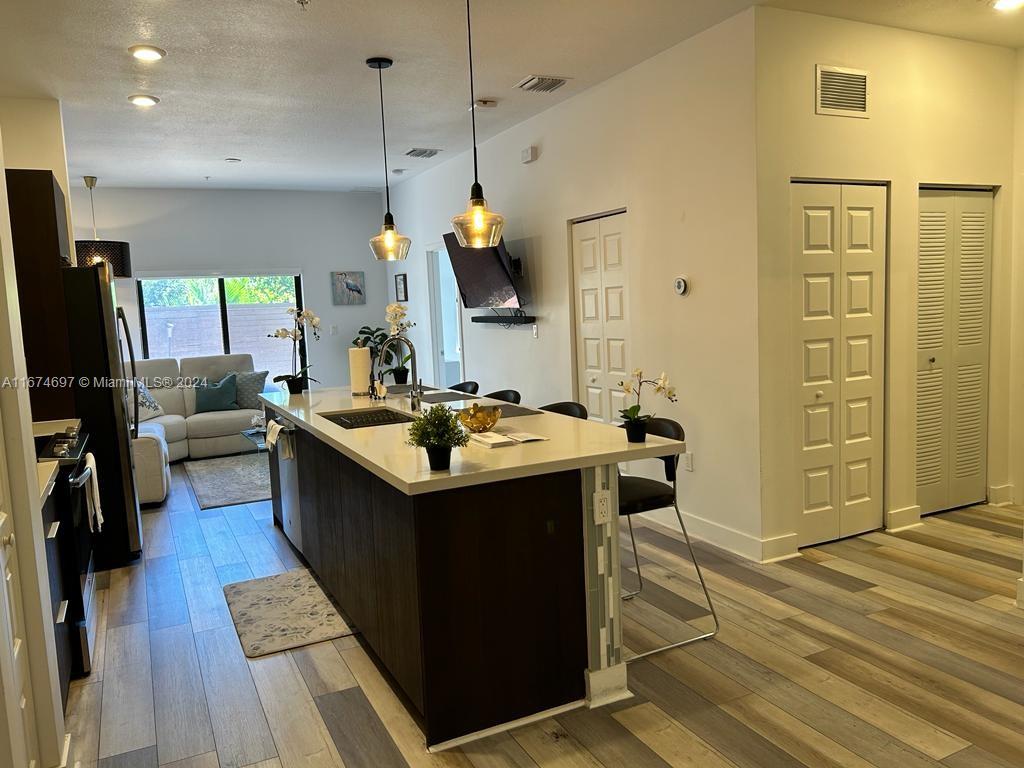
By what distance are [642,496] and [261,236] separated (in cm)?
689

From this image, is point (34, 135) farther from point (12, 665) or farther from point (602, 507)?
point (602, 507)

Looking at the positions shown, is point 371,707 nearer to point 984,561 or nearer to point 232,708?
point 232,708

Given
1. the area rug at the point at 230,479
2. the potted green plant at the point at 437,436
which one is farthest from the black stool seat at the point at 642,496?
the area rug at the point at 230,479

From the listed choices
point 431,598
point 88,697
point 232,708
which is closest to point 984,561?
point 431,598

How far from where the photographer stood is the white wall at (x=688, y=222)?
3908 mm

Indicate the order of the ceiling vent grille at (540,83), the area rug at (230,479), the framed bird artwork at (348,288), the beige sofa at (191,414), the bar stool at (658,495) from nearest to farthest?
1. the bar stool at (658,495)
2. the ceiling vent grille at (540,83)
3. the area rug at (230,479)
4. the beige sofa at (191,414)
5. the framed bird artwork at (348,288)

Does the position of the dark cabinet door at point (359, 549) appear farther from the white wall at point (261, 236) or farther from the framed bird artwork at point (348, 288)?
the framed bird artwork at point (348, 288)

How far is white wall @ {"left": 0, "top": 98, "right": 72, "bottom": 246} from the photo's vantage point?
4.59 metres

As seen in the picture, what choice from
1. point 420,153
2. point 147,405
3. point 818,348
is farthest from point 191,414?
point 818,348

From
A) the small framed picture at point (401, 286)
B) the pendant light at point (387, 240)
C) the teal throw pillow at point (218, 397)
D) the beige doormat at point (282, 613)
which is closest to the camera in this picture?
the beige doormat at point (282, 613)

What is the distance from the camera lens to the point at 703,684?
275 centimetres

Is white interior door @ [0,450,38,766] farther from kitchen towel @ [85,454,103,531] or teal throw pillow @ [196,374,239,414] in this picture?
teal throw pillow @ [196,374,239,414]

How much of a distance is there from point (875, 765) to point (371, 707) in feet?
5.30

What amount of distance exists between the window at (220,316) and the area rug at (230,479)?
175 centimetres
